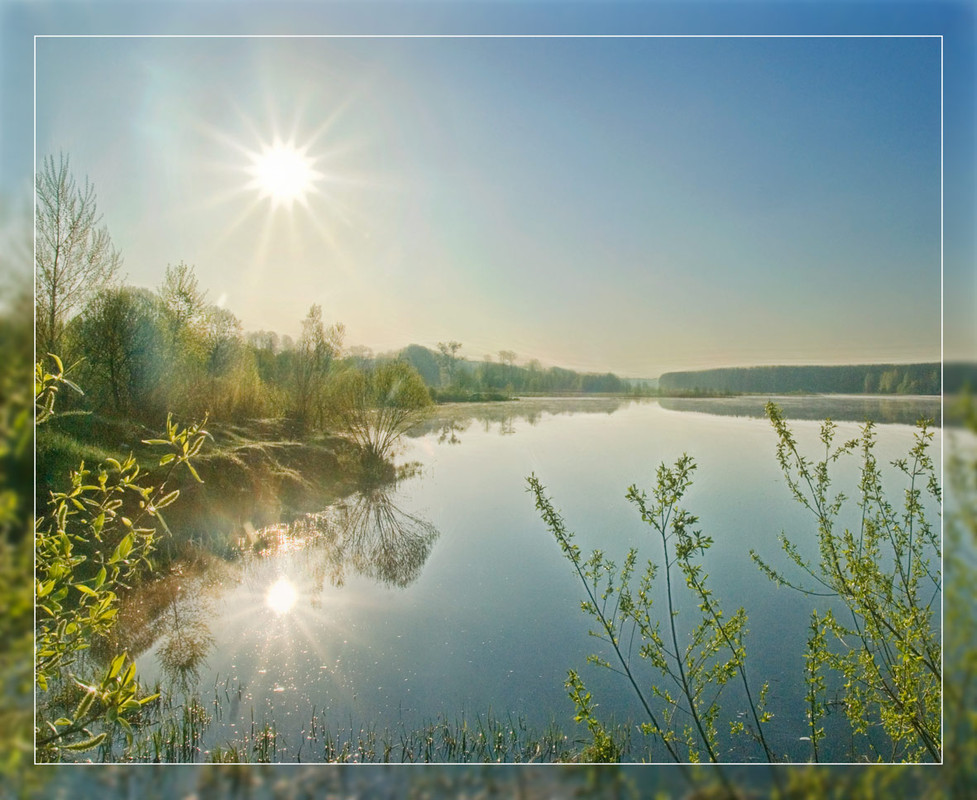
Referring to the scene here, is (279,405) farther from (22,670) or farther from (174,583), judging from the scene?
(22,670)

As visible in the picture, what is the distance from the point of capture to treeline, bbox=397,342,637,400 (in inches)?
105

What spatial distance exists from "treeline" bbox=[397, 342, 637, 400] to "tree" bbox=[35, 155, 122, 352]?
3.80 feet

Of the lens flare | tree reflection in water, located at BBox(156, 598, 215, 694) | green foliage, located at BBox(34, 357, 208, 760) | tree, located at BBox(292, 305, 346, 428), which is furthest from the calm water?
the lens flare

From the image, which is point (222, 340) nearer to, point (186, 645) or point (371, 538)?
point (371, 538)

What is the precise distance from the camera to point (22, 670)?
140 cm

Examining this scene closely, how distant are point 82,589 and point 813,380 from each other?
2371 millimetres

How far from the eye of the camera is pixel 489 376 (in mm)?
2695

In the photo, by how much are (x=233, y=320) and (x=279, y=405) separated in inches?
15.2

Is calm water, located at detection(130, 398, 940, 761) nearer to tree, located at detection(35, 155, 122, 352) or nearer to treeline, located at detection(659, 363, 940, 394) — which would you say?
treeline, located at detection(659, 363, 940, 394)

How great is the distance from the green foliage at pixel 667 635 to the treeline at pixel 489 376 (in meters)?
0.40

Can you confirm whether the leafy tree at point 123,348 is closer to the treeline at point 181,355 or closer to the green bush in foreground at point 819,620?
the treeline at point 181,355

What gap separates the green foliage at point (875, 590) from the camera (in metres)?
2.23

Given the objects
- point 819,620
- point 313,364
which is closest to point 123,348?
point 313,364

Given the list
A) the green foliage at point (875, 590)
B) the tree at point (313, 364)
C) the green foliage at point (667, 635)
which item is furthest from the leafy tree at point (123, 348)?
the green foliage at point (875, 590)
